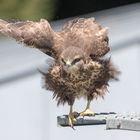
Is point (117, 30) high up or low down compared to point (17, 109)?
up

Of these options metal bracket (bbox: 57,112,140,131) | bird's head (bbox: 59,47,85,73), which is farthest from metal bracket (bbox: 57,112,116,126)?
bird's head (bbox: 59,47,85,73)

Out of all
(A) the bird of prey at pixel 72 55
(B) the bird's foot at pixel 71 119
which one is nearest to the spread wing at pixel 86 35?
(A) the bird of prey at pixel 72 55

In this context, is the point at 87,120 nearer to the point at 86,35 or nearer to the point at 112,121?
the point at 112,121

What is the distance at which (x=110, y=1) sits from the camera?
245 inches

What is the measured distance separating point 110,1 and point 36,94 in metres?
2.13

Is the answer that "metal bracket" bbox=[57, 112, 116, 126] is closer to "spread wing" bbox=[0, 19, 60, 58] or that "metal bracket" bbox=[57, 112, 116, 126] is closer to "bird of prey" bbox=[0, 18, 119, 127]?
"bird of prey" bbox=[0, 18, 119, 127]

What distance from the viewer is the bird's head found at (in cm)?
257

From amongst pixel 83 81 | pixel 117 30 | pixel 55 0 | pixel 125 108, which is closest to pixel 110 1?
pixel 55 0

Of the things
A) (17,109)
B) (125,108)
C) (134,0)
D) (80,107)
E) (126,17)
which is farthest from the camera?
(134,0)

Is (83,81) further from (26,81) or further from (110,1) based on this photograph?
(110,1)

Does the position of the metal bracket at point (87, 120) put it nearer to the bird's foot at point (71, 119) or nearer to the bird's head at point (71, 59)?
the bird's foot at point (71, 119)

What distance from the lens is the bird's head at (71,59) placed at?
257 centimetres

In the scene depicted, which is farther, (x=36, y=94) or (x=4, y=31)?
(x=36, y=94)

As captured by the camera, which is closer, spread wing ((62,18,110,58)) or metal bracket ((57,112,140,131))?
metal bracket ((57,112,140,131))
